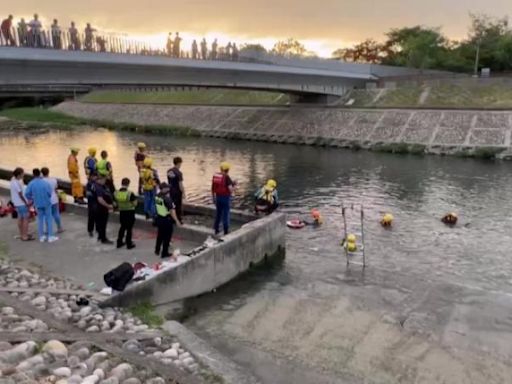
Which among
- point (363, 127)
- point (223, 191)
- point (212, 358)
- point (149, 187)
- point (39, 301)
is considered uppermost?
A: point (363, 127)

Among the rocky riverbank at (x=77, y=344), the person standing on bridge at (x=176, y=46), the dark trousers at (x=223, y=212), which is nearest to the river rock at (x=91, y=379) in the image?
the rocky riverbank at (x=77, y=344)

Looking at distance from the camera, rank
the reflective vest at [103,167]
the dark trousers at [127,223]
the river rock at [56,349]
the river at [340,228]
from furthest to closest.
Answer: the reflective vest at [103,167] → the dark trousers at [127,223] → the river at [340,228] → the river rock at [56,349]

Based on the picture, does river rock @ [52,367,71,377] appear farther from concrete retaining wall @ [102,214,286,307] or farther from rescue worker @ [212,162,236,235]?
rescue worker @ [212,162,236,235]

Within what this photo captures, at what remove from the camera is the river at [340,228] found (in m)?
10.2

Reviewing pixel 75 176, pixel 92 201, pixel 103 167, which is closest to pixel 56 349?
pixel 92 201

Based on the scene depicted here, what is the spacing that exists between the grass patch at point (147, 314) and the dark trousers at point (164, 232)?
202 centimetres

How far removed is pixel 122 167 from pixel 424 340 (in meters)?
26.0

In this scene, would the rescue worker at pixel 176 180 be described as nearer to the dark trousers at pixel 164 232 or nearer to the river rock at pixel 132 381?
the dark trousers at pixel 164 232

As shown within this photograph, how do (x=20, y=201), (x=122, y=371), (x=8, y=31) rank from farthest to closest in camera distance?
(x=8, y=31)
(x=20, y=201)
(x=122, y=371)

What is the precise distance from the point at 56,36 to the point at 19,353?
63.2ft

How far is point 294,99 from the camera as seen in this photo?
187ft

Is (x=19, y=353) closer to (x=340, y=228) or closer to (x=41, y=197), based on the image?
(x=41, y=197)

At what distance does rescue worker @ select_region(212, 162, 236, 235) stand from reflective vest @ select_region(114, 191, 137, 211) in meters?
2.40

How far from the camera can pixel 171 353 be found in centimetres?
775
